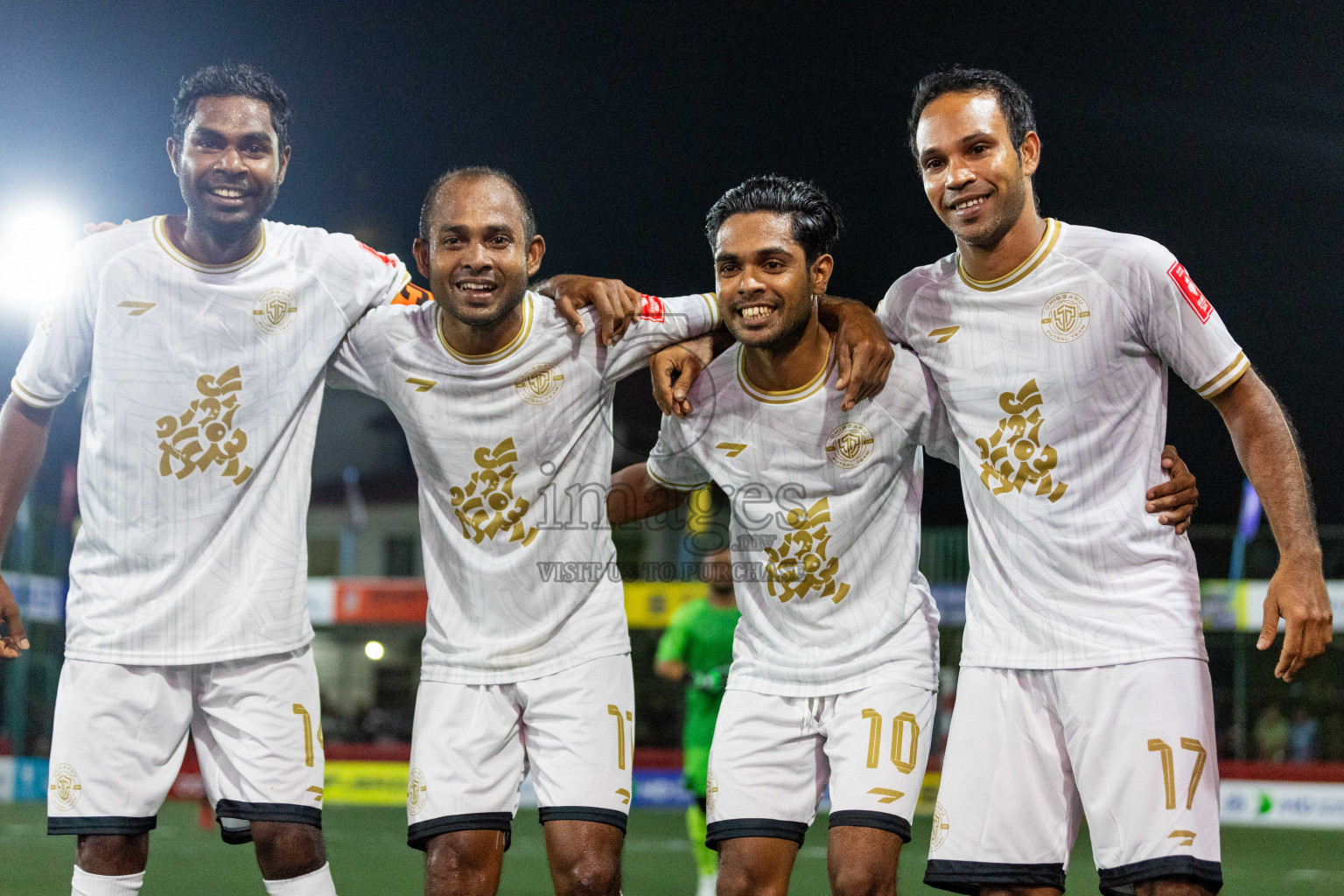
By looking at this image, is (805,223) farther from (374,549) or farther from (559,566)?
(374,549)

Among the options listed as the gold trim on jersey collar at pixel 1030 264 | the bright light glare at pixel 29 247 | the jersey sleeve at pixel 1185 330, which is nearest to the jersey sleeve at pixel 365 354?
the gold trim on jersey collar at pixel 1030 264

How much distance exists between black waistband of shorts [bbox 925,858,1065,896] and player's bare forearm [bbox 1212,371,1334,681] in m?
0.75

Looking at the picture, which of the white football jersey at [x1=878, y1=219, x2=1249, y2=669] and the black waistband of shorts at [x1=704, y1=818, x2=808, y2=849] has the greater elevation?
the white football jersey at [x1=878, y1=219, x2=1249, y2=669]

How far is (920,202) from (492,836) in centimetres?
1582

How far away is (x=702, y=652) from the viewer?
7660 millimetres

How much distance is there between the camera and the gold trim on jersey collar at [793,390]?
3.58 m

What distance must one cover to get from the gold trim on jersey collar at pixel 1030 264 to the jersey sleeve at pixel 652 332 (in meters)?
0.88

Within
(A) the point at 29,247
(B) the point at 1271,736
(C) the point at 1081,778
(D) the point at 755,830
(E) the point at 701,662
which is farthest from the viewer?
(B) the point at 1271,736

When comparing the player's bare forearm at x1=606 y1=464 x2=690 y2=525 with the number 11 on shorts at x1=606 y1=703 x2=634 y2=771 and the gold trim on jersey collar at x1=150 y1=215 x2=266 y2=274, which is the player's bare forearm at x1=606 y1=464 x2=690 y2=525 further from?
the gold trim on jersey collar at x1=150 y1=215 x2=266 y2=274

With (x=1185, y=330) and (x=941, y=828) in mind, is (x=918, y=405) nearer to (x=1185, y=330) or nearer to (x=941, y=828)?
(x=1185, y=330)

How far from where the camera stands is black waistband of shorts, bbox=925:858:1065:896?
299 centimetres

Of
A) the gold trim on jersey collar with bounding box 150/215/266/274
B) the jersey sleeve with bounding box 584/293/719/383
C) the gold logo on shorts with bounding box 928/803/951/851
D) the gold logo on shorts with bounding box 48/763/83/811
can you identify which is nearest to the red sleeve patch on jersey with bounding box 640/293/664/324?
the jersey sleeve with bounding box 584/293/719/383

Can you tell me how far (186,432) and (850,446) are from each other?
1924 mm

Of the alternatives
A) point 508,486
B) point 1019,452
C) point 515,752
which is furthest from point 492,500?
point 1019,452
